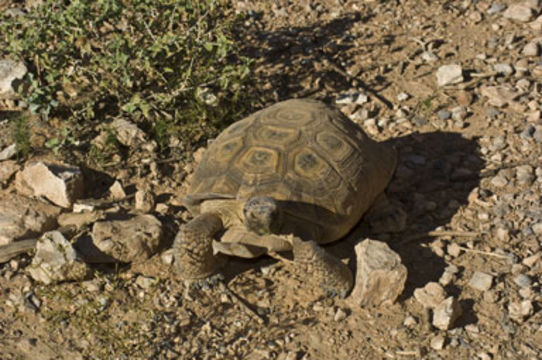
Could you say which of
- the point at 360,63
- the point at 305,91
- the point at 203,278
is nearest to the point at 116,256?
the point at 203,278

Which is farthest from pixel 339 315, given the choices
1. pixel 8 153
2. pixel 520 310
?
pixel 8 153

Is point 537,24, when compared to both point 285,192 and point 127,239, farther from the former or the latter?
point 127,239

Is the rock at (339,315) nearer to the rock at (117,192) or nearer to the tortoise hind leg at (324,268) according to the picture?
the tortoise hind leg at (324,268)

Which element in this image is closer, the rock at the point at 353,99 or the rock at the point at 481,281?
the rock at the point at 481,281

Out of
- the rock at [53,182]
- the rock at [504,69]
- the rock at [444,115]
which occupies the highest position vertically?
the rock at [53,182]

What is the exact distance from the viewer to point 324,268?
387cm

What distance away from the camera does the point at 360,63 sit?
618cm

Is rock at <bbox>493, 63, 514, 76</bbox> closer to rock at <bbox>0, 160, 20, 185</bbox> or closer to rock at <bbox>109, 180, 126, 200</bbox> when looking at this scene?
rock at <bbox>109, 180, 126, 200</bbox>

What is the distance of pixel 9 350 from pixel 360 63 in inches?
156

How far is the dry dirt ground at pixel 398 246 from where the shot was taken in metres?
3.69

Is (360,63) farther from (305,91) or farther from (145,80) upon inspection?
(145,80)

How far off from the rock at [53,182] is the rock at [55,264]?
21.7 inches

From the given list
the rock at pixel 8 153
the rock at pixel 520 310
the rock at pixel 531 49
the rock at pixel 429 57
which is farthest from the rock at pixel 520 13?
the rock at pixel 8 153

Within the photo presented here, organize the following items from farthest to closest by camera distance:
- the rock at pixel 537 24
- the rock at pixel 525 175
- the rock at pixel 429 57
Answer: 1. the rock at pixel 537 24
2. the rock at pixel 429 57
3. the rock at pixel 525 175
